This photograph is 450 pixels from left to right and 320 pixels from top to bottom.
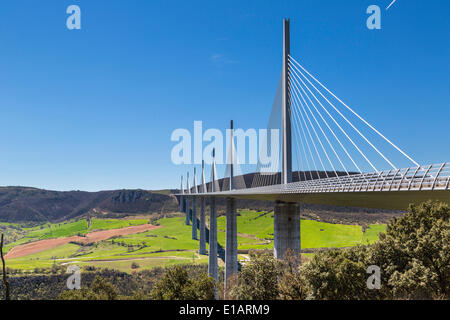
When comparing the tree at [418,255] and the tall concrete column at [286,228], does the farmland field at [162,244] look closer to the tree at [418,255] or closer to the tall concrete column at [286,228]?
the tall concrete column at [286,228]

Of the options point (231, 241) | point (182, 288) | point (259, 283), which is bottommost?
point (231, 241)

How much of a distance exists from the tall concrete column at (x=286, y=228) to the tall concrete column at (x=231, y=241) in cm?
1878

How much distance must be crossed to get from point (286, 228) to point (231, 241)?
70.6 ft

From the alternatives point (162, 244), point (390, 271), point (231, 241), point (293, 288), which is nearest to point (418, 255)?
point (390, 271)

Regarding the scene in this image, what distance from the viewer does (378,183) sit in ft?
53.0

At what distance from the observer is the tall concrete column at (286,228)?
1391 inches

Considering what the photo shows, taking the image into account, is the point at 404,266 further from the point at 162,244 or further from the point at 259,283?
the point at 162,244

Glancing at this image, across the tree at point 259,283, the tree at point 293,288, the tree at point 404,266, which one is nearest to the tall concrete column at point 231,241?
the tree at point 259,283

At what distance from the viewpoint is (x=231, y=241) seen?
55.6 m

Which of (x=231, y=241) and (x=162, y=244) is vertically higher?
(x=231, y=241)

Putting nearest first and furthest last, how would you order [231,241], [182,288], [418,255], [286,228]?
[418,255], [182,288], [286,228], [231,241]

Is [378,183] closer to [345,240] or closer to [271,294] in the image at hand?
[271,294]
